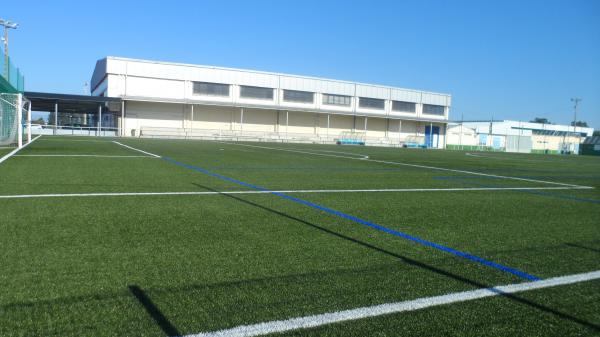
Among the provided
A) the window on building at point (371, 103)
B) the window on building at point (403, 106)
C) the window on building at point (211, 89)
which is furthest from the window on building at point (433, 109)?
the window on building at point (211, 89)

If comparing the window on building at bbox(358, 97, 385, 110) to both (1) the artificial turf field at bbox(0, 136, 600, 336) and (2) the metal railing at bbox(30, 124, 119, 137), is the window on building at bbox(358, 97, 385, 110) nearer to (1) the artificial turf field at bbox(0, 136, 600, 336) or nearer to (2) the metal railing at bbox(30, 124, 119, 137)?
A: (2) the metal railing at bbox(30, 124, 119, 137)

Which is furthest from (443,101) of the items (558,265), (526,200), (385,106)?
(558,265)

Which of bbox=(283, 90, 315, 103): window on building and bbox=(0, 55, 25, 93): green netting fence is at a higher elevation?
bbox=(283, 90, 315, 103): window on building

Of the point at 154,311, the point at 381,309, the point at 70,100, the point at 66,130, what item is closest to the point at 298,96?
the point at 70,100

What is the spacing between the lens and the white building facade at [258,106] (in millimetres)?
41188

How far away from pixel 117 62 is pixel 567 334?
4325 cm

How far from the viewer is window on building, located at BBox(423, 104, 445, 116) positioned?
58.0 meters

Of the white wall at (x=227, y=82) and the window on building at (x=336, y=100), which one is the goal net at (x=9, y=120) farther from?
the window on building at (x=336, y=100)

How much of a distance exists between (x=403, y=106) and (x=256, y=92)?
66.9 ft

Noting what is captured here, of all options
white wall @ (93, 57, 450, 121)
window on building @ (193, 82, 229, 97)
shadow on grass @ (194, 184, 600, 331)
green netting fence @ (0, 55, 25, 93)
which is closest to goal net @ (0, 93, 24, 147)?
green netting fence @ (0, 55, 25, 93)

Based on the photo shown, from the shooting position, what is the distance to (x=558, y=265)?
11.2 ft

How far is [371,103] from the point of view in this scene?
53688mm

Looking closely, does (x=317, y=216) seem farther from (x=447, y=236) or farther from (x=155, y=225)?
(x=155, y=225)

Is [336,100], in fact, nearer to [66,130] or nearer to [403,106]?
[403,106]
